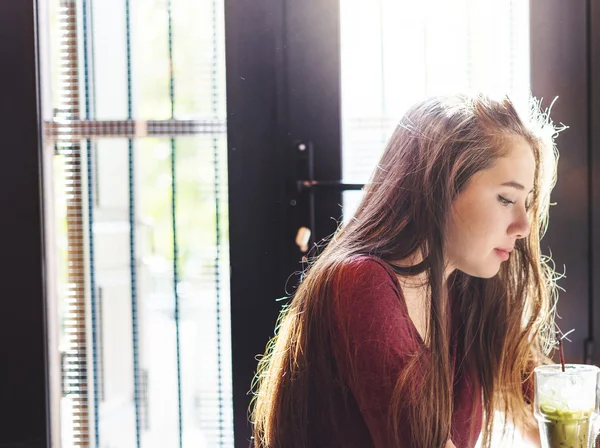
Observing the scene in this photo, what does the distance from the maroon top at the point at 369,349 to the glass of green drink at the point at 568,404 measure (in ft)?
0.59

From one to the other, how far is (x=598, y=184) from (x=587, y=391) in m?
0.73

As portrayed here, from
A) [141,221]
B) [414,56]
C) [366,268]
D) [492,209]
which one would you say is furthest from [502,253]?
[141,221]

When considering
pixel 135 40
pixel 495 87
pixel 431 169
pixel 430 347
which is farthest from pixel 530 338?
pixel 135 40

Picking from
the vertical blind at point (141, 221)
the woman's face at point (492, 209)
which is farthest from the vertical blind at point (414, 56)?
the woman's face at point (492, 209)

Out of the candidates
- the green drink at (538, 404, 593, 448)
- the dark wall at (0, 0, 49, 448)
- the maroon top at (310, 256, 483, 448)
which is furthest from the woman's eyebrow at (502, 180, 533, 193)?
the dark wall at (0, 0, 49, 448)

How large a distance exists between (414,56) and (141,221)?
711mm

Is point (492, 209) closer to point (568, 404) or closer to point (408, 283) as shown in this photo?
point (408, 283)

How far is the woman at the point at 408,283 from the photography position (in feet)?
3.10

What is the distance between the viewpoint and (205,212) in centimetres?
155

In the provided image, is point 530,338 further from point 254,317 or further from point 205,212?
point 205,212

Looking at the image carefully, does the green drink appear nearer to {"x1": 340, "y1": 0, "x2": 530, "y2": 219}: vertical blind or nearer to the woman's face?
the woman's face

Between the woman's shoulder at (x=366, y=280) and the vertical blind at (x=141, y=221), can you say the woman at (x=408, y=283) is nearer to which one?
the woman's shoulder at (x=366, y=280)

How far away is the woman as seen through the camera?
94 centimetres

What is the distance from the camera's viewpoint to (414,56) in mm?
1513
